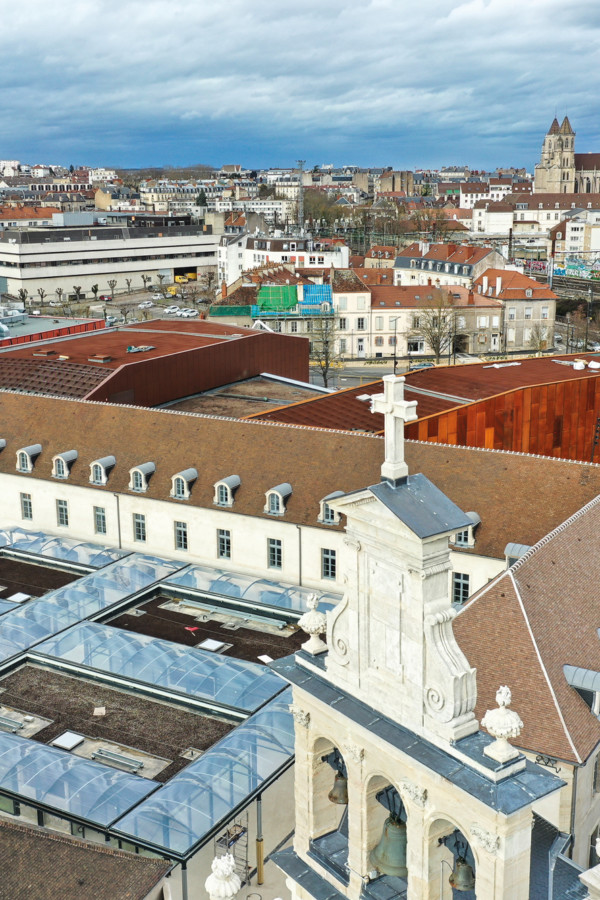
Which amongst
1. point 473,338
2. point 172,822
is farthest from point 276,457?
point 473,338

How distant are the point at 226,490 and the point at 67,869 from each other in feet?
69.8

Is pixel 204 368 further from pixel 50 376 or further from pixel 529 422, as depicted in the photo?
pixel 529 422

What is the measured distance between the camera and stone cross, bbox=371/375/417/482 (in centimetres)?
1159

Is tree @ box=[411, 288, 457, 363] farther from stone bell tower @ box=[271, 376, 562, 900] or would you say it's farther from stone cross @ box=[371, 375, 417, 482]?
stone bell tower @ box=[271, 376, 562, 900]

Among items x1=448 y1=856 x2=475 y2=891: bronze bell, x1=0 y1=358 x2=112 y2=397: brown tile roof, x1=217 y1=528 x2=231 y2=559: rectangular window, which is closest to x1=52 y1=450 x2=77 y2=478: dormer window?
x1=0 y1=358 x2=112 y2=397: brown tile roof

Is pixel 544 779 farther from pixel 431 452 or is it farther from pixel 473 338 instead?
pixel 473 338

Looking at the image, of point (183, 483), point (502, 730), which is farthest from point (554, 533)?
point (502, 730)

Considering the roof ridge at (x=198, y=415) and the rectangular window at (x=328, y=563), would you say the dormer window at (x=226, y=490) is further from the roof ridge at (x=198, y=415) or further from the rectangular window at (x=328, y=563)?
the rectangular window at (x=328, y=563)

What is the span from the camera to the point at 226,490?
3922cm

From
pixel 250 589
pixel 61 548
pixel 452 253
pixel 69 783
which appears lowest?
pixel 69 783

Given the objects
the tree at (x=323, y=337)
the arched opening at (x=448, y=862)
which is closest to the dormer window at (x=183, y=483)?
the arched opening at (x=448, y=862)

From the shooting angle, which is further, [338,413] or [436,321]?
[436,321]

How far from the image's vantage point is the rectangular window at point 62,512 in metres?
43.6

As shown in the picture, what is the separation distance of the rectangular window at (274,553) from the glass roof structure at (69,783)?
45.4 feet
